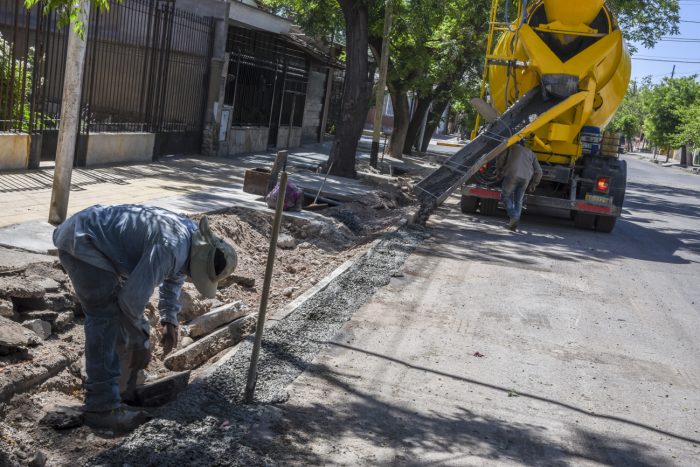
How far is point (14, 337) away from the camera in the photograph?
→ 5387mm

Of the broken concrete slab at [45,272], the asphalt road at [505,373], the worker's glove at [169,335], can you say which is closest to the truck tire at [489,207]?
the asphalt road at [505,373]

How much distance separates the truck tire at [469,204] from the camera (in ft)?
55.7

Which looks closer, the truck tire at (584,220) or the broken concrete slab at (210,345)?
the broken concrete slab at (210,345)

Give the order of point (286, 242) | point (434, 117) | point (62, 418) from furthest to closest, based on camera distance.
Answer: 1. point (434, 117)
2. point (286, 242)
3. point (62, 418)

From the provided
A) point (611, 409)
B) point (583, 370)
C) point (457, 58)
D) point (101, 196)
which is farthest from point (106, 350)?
point (457, 58)

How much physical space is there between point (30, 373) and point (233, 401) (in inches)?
49.6

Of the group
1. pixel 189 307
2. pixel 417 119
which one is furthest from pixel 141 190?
pixel 417 119

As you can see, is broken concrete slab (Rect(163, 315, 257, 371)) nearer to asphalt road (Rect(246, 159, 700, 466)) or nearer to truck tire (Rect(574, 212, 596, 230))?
asphalt road (Rect(246, 159, 700, 466))

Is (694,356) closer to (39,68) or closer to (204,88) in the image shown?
(39,68)

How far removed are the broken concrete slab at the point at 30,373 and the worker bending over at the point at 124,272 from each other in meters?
0.41

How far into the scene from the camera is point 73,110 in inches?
Answer: 366

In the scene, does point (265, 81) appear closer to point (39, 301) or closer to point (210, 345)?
point (210, 345)

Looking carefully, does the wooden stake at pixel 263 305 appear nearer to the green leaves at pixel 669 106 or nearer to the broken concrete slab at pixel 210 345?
the broken concrete slab at pixel 210 345

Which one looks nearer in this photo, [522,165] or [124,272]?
[124,272]
